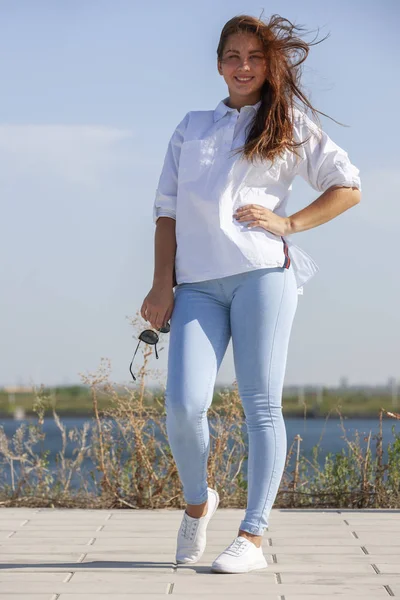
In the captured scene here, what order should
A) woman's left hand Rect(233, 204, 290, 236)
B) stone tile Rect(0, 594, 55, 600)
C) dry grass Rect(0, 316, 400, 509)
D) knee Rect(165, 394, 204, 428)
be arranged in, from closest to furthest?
stone tile Rect(0, 594, 55, 600) → knee Rect(165, 394, 204, 428) → woman's left hand Rect(233, 204, 290, 236) → dry grass Rect(0, 316, 400, 509)

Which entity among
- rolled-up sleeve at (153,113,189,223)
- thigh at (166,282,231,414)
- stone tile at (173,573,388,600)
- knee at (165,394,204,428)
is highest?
rolled-up sleeve at (153,113,189,223)

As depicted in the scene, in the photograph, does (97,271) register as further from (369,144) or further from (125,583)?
(125,583)

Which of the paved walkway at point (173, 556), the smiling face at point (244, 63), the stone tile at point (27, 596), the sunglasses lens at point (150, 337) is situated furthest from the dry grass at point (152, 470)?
the stone tile at point (27, 596)

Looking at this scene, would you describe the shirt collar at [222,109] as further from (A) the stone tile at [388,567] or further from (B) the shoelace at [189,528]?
(A) the stone tile at [388,567]

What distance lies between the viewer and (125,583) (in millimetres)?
2646

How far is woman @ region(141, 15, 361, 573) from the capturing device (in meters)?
2.77

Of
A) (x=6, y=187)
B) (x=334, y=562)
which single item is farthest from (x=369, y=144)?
(x=6, y=187)

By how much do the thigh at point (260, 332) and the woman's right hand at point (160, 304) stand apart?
0.19 metres

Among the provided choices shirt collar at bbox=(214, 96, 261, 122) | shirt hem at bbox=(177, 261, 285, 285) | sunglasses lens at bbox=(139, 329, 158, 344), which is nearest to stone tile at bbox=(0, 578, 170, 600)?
sunglasses lens at bbox=(139, 329, 158, 344)

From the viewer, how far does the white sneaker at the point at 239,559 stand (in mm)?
2717

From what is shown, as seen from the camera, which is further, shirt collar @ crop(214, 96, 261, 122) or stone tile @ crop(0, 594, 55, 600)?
shirt collar @ crop(214, 96, 261, 122)

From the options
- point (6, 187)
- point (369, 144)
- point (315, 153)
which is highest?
point (6, 187)

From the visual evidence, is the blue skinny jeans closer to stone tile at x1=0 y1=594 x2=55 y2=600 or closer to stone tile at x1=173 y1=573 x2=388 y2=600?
stone tile at x1=173 y1=573 x2=388 y2=600

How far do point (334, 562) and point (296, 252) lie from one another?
95 centimetres
